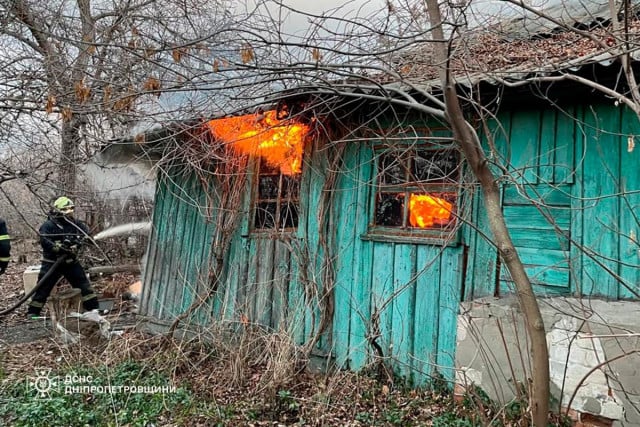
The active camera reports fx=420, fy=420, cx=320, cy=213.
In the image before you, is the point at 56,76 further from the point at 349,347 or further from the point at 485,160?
the point at 485,160

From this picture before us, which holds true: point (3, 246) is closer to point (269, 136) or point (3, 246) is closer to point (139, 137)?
point (139, 137)

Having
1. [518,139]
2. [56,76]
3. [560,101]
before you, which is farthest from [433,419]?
[56,76]

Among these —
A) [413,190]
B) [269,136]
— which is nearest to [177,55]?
[269,136]

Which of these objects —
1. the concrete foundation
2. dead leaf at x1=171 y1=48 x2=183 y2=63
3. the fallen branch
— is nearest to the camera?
the concrete foundation

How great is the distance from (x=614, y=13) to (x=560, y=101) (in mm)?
824

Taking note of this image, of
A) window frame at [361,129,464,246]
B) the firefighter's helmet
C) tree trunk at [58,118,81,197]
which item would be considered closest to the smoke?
tree trunk at [58,118,81,197]

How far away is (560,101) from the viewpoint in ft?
13.1

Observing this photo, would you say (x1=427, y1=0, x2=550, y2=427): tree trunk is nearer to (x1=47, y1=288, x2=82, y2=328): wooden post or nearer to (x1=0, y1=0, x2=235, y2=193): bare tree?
(x1=0, y1=0, x2=235, y2=193): bare tree

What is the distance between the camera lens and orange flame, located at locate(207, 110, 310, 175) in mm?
5582

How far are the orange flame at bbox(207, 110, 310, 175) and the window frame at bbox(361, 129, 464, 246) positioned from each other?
1.20 meters

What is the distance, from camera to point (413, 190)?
190 inches

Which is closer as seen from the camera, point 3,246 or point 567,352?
point 567,352

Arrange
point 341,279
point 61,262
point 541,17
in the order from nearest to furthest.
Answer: point 541,17 → point 341,279 → point 61,262

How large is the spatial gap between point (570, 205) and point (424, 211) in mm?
1459
